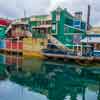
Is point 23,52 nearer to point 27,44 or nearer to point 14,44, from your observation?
point 27,44

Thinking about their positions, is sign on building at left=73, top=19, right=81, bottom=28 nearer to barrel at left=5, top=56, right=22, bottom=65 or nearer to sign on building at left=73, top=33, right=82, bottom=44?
sign on building at left=73, top=33, right=82, bottom=44

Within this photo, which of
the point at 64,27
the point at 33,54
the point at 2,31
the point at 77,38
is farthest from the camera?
the point at 2,31

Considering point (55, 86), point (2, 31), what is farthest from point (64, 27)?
point (55, 86)

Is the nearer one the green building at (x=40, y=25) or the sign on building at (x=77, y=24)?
the sign on building at (x=77, y=24)

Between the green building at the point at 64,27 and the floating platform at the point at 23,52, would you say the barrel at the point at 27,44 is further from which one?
the green building at the point at 64,27

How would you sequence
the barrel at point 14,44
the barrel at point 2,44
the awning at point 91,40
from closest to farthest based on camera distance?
1. the awning at point 91,40
2. the barrel at point 14,44
3. the barrel at point 2,44

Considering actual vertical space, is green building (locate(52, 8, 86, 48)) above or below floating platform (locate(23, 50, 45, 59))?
Result: above

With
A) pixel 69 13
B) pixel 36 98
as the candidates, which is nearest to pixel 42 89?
pixel 36 98

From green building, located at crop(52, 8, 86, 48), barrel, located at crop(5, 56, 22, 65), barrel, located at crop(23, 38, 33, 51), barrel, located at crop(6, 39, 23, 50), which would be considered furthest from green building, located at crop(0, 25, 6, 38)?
barrel, located at crop(5, 56, 22, 65)

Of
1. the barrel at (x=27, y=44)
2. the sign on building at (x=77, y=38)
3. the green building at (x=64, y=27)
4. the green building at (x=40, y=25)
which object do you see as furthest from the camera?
the green building at (x=40, y=25)

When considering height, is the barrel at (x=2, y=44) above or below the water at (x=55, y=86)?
above

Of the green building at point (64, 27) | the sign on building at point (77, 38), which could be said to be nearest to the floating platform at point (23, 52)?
the green building at point (64, 27)

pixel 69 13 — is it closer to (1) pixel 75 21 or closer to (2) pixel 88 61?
(1) pixel 75 21

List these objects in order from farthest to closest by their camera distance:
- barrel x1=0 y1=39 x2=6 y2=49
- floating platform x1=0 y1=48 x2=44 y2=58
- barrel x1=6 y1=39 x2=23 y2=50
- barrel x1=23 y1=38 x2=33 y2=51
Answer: barrel x1=0 y1=39 x2=6 y2=49 → barrel x1=6 y1=39 x2=23 y2=50 → barrel x1=23 y1=38 x2=33 y2=51 → floating platform x1=0 y1=48 x2=44 y2=58
